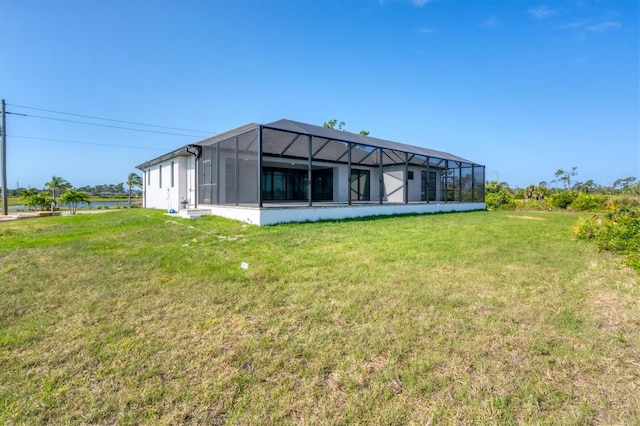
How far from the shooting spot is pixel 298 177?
15422 millimetres

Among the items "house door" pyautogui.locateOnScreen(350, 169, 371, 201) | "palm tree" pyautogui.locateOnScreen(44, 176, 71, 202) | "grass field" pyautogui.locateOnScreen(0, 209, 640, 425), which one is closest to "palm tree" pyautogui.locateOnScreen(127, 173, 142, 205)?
"palm tree" pyautogui.locateOnScreen(44, 176, 71, 202)

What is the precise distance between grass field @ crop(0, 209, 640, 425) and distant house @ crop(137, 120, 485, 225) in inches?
190

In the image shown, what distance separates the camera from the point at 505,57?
→ 12.6 meters

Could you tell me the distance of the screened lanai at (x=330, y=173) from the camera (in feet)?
34.5

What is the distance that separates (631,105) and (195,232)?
2042cm

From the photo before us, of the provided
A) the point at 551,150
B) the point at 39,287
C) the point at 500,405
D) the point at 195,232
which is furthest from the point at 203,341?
the point at 551,150

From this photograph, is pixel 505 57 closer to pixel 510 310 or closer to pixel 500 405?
pixel 510 310

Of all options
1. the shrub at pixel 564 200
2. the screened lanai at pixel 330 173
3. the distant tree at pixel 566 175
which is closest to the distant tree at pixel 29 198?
the screened lanai at pixel 330 173

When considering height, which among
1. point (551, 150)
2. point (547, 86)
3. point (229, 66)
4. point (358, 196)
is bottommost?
point (358, 196)

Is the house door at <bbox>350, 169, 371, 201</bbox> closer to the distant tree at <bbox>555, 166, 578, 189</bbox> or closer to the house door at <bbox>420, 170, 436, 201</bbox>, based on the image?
the house door at <bbox>420, 170, 436, 201</bbox>

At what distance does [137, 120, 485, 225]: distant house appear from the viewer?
30.7 feet

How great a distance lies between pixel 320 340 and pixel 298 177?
1343 cm

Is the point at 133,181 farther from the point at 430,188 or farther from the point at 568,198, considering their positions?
the point at 568,198

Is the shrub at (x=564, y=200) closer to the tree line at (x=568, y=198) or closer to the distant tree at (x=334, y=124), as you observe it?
the tree line at (x=568, y=198)
